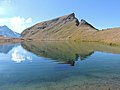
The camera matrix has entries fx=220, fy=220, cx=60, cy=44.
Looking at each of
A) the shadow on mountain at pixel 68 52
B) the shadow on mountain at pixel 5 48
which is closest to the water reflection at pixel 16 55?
the shadow on mountain at pixel 5 48

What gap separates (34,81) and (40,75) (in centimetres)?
532

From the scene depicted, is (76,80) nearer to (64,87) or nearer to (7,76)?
(64,87)

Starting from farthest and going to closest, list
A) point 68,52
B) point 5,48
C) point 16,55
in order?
1. point 5,48
2. point 68,52
3. point 16,55

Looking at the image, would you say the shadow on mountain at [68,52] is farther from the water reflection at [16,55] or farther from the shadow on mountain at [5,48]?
the shadow on mountain at [5,48]

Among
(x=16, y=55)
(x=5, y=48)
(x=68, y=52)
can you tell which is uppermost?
(x=5, y=48)

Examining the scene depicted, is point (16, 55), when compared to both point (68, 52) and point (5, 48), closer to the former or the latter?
point (68, 52)

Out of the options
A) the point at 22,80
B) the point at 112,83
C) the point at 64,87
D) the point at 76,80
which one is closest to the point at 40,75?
the point at 22,80

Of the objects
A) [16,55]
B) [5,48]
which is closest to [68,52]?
[16,55]

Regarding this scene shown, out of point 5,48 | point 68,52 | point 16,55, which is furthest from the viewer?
point 5,48

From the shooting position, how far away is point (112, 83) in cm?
3428

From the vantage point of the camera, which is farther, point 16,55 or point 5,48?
point 5,48

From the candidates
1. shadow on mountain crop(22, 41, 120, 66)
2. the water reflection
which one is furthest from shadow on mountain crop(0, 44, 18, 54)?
shadow on mountain crop(22, 41, 120, 66)

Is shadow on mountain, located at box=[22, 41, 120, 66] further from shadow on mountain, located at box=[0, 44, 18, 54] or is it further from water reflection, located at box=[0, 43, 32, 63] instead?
shadow on mountain, located at box=[0, 44, 18, 54]

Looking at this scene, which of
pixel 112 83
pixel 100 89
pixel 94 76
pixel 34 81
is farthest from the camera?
pixel 94 76
